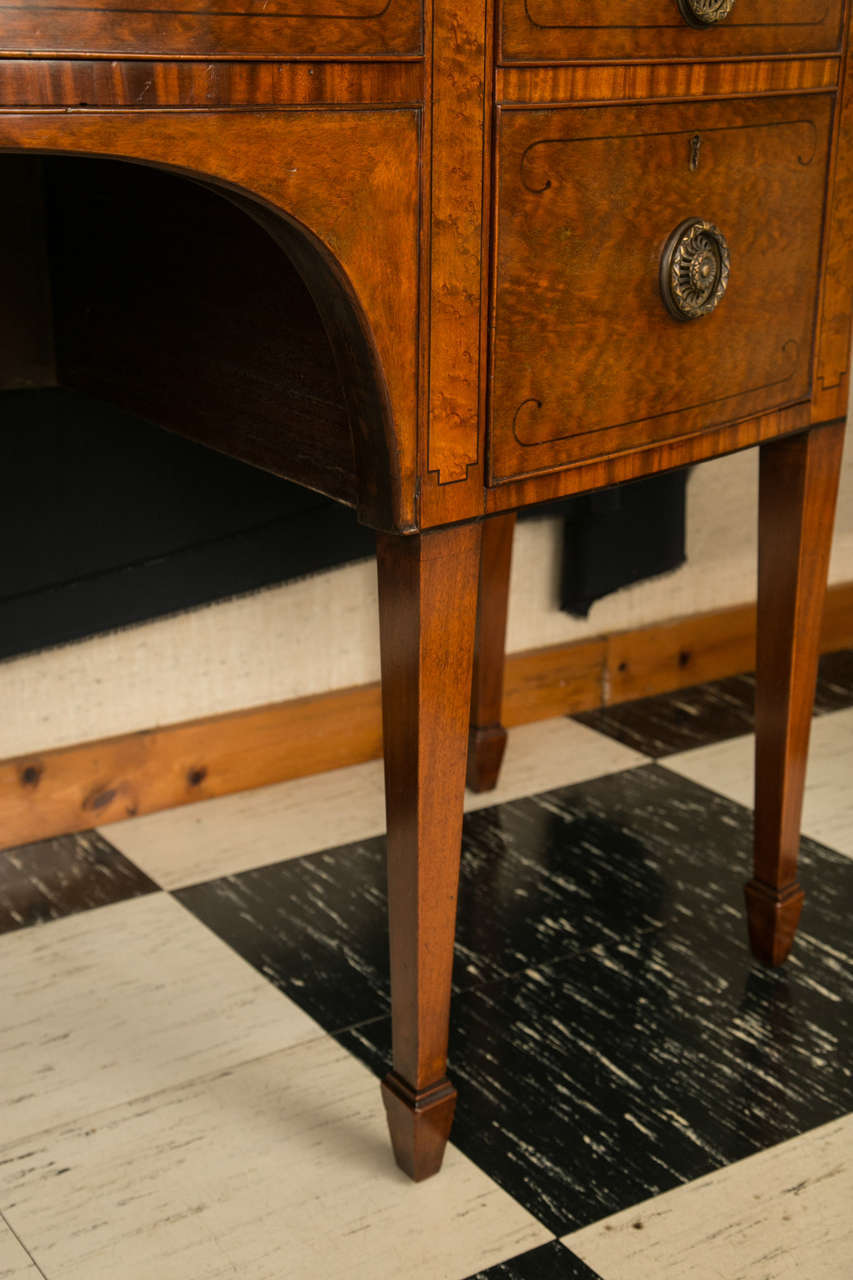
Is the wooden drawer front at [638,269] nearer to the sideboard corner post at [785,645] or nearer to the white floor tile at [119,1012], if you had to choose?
the sideboard corner post at [785,645]

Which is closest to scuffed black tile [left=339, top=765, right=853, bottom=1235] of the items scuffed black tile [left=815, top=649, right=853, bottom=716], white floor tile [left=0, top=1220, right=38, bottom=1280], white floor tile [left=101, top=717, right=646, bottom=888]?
white floor tile [left=101, top=717, right=646, bottom=888]

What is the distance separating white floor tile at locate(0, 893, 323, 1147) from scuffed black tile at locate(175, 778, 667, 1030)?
3 cm

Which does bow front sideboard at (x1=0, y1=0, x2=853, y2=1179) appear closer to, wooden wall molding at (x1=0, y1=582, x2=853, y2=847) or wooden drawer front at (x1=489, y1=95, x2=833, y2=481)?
wooden drawer front at (x1=489, y1=95, x2=833, y2=481)

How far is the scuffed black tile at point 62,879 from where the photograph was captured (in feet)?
4.66

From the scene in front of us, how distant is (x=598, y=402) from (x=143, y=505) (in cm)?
65

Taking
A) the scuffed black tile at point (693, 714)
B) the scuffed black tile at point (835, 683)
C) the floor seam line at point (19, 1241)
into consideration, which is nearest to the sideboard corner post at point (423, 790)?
the floor seam line at point (19, 1241)

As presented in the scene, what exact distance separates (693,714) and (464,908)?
574 mm

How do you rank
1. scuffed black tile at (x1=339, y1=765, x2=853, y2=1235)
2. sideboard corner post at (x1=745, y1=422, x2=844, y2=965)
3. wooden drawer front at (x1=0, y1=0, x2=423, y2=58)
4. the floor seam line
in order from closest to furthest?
wooden drawer front at (x1=0, y1=0, x2=423, y2=58) < the floor seam line < scuffed black tile at (x1=339, y1=765, x2=853, y2=1235) < sideboard corner post at (x1=745, y1=422, x2=844, y2=965)

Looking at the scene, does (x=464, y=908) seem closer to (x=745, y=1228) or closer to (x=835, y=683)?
(x=745, y=1228)

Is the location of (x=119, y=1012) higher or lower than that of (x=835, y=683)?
higher

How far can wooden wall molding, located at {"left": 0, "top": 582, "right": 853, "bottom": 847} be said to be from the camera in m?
1.54

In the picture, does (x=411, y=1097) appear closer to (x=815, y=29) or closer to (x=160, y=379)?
(x=160, y=379)

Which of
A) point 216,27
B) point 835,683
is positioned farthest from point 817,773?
point 216,27

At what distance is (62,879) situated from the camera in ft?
4.81
